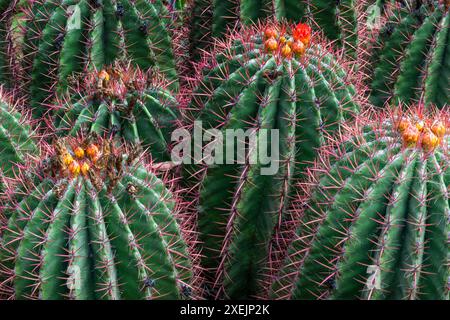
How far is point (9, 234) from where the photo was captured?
320cm

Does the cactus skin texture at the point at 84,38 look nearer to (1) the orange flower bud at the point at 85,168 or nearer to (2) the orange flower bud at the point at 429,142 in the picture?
(1) the orange flower bud at the point at 85,168

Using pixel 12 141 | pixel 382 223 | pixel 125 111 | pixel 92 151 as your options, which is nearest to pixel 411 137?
pixel 382 223

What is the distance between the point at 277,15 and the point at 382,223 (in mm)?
1732

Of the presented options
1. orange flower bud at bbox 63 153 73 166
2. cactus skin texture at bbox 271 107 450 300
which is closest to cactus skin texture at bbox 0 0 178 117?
orange flower bud at bbox 63 153 73 166

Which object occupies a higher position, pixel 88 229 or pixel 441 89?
pixel 441 89

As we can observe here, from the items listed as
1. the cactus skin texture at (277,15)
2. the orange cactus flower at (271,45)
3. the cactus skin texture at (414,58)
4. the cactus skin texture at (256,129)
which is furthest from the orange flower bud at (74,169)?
the cactus skin texture at (414,58)

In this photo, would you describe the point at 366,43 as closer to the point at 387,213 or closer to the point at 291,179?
the point at 291,179

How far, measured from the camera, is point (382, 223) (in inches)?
118

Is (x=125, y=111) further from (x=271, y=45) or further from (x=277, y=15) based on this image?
(x=277, y=15)

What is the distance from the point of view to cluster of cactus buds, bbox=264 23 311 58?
12.1ft

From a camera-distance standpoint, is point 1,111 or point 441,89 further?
point 441,89

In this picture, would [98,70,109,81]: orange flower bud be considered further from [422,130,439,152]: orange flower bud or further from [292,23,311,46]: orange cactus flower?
[422,130,439,152]: orange flower bud
